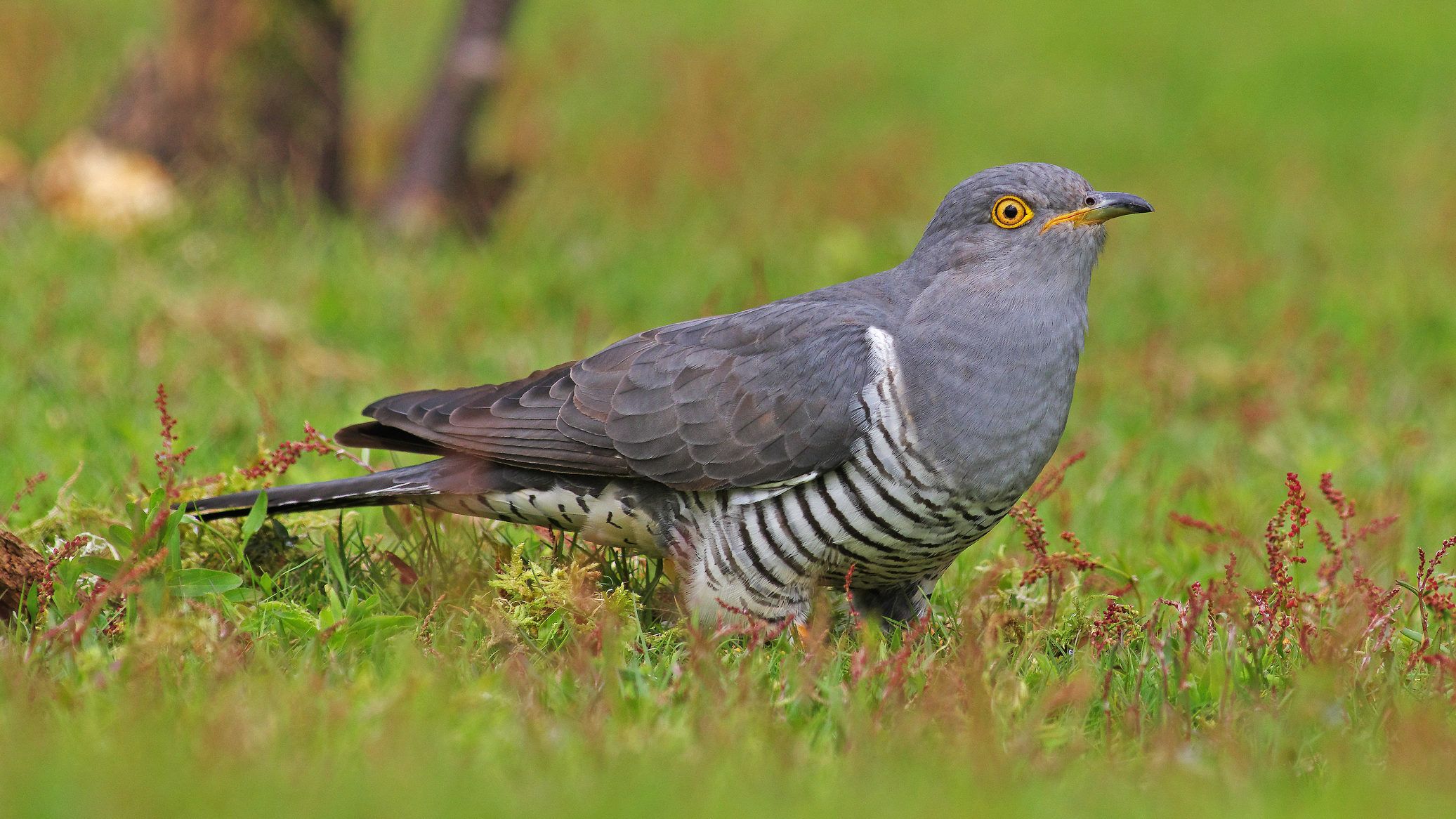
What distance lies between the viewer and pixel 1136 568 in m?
4.57

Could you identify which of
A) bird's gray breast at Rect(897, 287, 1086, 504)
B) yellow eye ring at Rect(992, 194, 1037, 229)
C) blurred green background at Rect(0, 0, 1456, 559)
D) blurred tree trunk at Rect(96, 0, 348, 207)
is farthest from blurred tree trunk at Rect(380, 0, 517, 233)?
bird's gray breast at Rect(897, 287, 1086, 504)

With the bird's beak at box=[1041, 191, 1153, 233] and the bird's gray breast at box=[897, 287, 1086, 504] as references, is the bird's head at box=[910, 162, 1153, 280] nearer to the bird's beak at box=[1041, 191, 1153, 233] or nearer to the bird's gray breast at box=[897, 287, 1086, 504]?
the bird's beak at box=[1041, 191, 1153, 233]

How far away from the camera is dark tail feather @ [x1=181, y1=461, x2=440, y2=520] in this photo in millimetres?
3945

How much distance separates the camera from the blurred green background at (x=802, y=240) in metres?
5.84

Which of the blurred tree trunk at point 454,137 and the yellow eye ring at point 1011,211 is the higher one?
the blurred tree trunk at point 454,137

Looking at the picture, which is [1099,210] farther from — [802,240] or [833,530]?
[802,240]

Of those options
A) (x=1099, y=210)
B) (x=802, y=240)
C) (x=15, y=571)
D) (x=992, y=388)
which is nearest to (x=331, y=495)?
(x=15, y=571)

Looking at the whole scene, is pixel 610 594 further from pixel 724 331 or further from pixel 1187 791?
pixel 1187 791

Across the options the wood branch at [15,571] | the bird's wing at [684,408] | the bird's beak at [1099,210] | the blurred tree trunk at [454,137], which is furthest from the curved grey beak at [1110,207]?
the blurred tree trunk at [454,137]

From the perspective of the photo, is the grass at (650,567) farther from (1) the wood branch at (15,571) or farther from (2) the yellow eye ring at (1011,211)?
(2) the yellow eye ring at (1011,211)

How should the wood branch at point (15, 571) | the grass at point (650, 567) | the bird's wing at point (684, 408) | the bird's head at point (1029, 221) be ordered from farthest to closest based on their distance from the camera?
the bird's head at point (1029, 221)
the bird's wing at point (684, 408)
the wood branch at point (15, 571)
the grass at point (650, 567)

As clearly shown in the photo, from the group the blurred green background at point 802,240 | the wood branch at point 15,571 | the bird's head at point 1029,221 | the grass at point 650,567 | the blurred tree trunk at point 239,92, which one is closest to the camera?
the grass at point 650,567

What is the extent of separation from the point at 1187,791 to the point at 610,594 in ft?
5.45

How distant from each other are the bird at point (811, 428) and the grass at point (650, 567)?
6.7 inches
